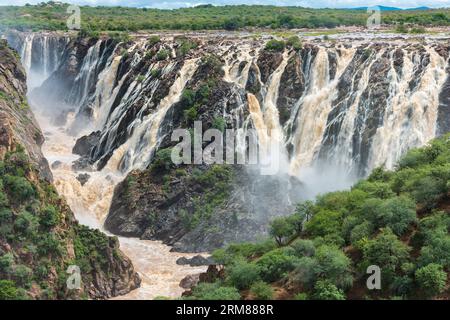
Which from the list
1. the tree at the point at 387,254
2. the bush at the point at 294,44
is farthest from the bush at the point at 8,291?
the bush at the point at 294,44

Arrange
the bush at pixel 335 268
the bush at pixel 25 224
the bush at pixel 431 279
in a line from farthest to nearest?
the bush at pixel 25 224 → the bush at pixel 335 268 → the bush at pixel 431 279

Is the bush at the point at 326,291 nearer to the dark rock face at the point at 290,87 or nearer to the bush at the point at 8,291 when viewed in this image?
the bush at the point at 8,291

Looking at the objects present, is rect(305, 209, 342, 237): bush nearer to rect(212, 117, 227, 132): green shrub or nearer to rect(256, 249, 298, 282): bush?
rect(256, 249, 298, 282): bush

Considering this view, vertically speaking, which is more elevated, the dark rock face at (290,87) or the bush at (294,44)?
the bush at (294,44)

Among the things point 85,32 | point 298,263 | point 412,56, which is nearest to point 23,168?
point 298,263

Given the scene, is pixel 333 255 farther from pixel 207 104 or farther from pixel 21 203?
pixel 207 104

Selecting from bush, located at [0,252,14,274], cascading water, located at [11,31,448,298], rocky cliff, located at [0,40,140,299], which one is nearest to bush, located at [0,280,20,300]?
rocky cliff, located at [0,40,140,299]
